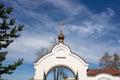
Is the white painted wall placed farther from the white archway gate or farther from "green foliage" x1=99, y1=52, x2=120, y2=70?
"green foliage" x1=99, y1=52, x2=120, y2=70

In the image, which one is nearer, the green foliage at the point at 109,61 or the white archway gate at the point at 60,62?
the white archway gate at the point at 60,62

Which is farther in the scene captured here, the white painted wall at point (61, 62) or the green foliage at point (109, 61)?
the green foliage at point (109, 61)

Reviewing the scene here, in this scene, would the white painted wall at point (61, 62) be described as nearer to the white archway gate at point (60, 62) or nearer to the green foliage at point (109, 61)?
the white archway gate at point (60, 62)

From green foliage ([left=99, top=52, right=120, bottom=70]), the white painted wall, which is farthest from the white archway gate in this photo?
green foliage ([left=99, top=52, right=120, bottom=70])

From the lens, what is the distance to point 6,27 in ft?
78.1

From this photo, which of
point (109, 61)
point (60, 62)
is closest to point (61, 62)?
point (60, 62)

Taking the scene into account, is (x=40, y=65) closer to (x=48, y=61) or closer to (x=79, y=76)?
(x=48, y=61)

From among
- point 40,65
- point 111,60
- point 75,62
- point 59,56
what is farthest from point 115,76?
point 111,60

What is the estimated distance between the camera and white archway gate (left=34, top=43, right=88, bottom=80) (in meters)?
28.7

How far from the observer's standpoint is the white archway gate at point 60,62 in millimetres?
28688

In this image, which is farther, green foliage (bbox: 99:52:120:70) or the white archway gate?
green foliage (bbox: 99:52:120:70)

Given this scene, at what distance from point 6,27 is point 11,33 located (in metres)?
0.71

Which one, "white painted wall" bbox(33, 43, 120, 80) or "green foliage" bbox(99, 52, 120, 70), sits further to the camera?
"green foliage" bbox(99, 52, 120, 70)

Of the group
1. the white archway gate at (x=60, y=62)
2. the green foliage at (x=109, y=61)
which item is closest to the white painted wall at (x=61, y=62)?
the white archway gate at (x=60, y=62)
